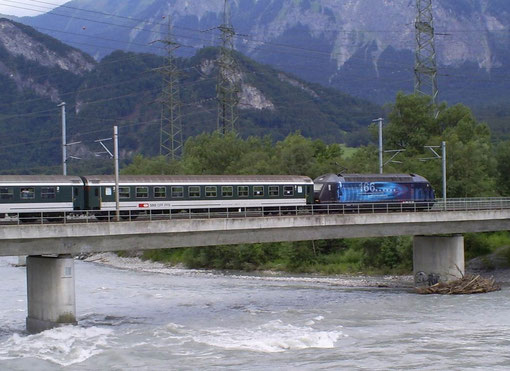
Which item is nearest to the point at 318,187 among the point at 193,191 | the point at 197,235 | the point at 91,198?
the point at 193,191

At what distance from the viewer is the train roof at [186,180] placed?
48219mm

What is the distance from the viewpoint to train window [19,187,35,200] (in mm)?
43688

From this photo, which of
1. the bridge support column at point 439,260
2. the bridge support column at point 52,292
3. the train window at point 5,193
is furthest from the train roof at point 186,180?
the bridge support column at point 52,292

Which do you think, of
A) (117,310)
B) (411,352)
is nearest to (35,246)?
(117,310)

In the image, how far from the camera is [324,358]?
33188 mm

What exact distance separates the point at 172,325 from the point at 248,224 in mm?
7380

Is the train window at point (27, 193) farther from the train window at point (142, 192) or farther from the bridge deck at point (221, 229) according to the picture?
the train window at point (142, 192)

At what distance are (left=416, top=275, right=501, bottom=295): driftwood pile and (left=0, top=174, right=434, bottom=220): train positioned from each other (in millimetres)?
10977

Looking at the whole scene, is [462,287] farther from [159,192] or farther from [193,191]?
[159,192]

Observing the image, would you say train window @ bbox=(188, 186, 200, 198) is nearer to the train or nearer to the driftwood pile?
the train

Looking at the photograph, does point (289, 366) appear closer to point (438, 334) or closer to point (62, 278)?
point (438, 334)

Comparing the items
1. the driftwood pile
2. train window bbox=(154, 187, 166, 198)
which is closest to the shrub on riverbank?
the driftwood pile

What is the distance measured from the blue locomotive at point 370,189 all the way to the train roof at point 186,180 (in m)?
2.94

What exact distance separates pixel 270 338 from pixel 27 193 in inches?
658
